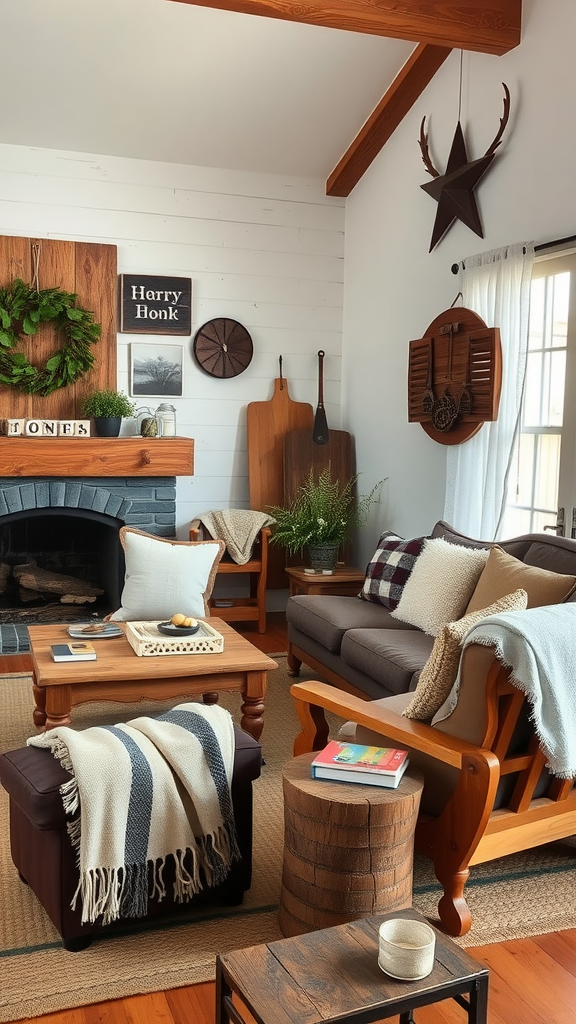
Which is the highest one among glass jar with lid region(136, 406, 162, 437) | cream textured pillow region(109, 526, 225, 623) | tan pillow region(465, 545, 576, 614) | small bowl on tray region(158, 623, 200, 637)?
glass jar with lid region(136, 406, 162, 437)

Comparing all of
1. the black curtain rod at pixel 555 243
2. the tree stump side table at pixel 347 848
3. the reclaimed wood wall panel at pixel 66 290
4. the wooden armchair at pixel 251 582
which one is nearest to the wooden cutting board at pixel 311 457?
the wooden armchair at pixel 251 582

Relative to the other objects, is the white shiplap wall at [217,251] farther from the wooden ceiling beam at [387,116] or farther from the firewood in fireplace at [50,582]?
the firewood in fireplace at [50,582]

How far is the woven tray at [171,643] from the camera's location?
3447 mm

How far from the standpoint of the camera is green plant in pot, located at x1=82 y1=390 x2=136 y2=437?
5387 millimetres

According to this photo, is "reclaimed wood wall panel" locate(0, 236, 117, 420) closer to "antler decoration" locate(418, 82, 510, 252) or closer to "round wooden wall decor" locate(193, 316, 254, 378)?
"round wooden wall decor" locate(193, 316, 254, 378)

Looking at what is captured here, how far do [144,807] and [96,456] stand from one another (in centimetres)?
326

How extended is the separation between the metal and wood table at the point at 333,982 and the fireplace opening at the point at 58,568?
13.1 ft

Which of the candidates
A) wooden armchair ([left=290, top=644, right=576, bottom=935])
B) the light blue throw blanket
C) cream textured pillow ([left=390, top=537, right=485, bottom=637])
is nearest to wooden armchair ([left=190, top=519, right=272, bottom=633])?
cream textured pillow ([left=390, top=537, right=485, bottom=637])

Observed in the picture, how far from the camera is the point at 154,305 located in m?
5.71

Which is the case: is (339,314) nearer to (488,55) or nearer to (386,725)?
(488,55)

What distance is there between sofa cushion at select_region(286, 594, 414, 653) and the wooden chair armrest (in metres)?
0.93

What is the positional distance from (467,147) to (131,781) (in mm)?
3605

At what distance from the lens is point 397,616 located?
4.11 m

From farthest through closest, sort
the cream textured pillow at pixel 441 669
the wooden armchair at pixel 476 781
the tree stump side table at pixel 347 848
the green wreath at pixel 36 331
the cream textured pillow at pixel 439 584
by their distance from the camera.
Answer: the green wreath at pixel 36 331, the cream textured pillow at pixel 439 584, the cream textured pillow at pixel 441 669, the wooden armchair at pixel 476 781, the tree stump side table at pixel 347 848
